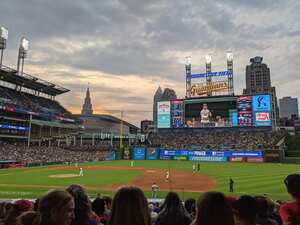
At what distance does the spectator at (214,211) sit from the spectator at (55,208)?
1.60 m

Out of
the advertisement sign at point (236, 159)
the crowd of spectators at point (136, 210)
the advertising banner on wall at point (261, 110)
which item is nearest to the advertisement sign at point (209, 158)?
the advertisement sign at point (236, 159)

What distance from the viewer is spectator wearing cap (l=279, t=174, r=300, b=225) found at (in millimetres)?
4156

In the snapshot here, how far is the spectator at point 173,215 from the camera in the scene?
17.3 ft

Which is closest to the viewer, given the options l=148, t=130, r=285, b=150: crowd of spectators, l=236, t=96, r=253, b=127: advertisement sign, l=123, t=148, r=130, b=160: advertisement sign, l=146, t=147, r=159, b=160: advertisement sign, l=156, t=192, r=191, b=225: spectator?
l=156, t=192, r=191, b=225: spectator

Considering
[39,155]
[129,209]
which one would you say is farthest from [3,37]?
[129,209]

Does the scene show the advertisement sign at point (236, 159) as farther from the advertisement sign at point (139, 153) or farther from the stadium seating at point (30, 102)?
the stadium seating at point (30, 102)

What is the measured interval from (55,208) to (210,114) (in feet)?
249

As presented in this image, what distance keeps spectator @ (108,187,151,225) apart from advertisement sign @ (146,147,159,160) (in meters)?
77.1

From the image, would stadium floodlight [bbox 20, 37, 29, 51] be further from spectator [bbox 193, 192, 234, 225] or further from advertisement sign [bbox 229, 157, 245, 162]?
spectator [bbox 193, 192, 234, 225]

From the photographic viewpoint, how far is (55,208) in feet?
11.6

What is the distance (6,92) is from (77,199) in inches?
3639

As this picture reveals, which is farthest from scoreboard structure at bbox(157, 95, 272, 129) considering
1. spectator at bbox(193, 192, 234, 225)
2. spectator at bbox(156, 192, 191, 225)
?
spectator at bbox(193, 192, 234, 225)

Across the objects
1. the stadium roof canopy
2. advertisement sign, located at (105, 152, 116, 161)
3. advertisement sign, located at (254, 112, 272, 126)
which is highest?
A: the stadium roof canopy

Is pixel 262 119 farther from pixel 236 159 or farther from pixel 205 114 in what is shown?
pixel 205 114
